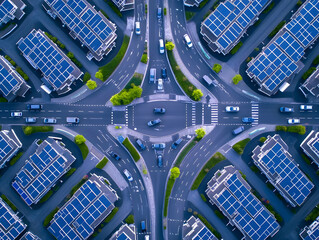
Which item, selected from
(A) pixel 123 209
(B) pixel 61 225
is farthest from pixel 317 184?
(B) pixel 61 225

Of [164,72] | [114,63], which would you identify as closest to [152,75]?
[164,72]

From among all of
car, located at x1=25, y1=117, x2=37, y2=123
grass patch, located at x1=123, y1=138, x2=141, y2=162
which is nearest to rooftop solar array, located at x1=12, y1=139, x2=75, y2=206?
car, located at x1=25, y1=117, x2=37, y2=123

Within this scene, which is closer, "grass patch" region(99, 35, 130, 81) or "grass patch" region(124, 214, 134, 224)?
"grass patch" region(124, 214, 134, 224)

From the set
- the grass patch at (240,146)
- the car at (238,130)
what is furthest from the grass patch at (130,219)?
Answer: the car at (238,130)

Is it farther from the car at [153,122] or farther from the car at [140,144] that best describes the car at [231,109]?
the car at [140,144]

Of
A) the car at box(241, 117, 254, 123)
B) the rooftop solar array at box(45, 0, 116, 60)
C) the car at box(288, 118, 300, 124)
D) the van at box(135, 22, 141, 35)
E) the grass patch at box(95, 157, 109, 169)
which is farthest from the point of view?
the car at box(288, 118, 300, 124)

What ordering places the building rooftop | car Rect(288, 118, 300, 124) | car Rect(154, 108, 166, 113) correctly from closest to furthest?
the building rooftop → car Rect(154, 108, 166, 113) → car Rect(288, 118, 300, 124)

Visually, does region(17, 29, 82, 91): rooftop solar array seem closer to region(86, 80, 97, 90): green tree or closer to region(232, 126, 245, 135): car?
region(86, 80, 97, 90): green tree
